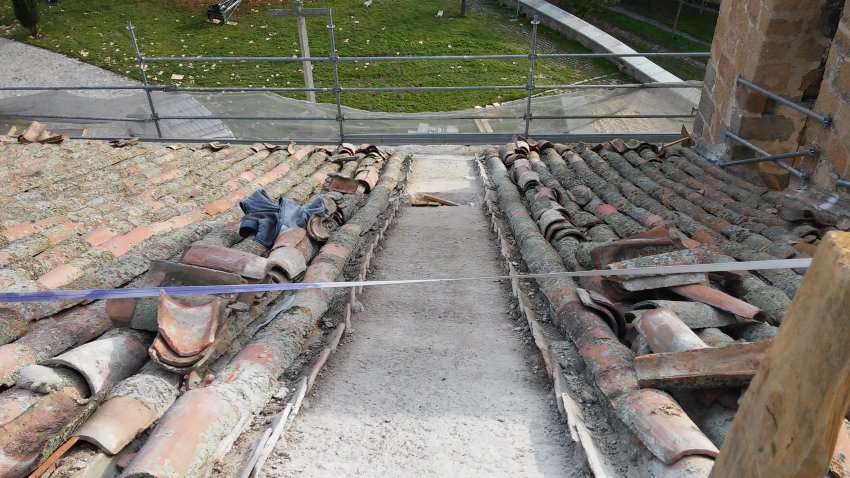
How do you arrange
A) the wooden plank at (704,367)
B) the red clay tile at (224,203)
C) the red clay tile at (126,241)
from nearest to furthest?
the wooden plank at (704,367) → the red clay tile at (126,241) → the red clay tile at (224,203)

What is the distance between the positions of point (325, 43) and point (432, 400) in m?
19.7

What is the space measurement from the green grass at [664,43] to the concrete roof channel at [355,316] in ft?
46.8

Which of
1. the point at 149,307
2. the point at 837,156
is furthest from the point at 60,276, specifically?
the point at 837,156

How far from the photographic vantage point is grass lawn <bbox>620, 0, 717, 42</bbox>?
20.9 metres

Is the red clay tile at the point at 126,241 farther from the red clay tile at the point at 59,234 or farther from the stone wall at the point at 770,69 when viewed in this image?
the stone wall at the point at 770,69

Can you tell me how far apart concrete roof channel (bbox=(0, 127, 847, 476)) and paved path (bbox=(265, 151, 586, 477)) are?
0.02m

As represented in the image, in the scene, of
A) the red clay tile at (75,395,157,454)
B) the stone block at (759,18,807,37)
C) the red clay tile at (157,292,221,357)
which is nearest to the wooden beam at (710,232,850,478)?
the red clay tile at (75,395,157,454)

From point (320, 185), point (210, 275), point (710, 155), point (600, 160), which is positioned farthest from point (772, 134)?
point (210, 275)

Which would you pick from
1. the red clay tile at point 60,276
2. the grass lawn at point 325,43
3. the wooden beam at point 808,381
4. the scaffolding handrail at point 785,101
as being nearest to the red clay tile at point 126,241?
the red clay tile at point 60,276

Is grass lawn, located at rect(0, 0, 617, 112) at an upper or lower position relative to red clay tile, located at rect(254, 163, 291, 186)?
lower

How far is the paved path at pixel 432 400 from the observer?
2443 millimetres

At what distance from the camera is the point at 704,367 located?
2.39 m

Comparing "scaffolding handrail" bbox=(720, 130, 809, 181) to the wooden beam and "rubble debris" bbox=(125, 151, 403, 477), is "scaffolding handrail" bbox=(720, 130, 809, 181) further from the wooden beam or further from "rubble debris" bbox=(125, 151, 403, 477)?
the wooden beam

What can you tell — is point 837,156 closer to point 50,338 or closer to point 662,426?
point 662,426
